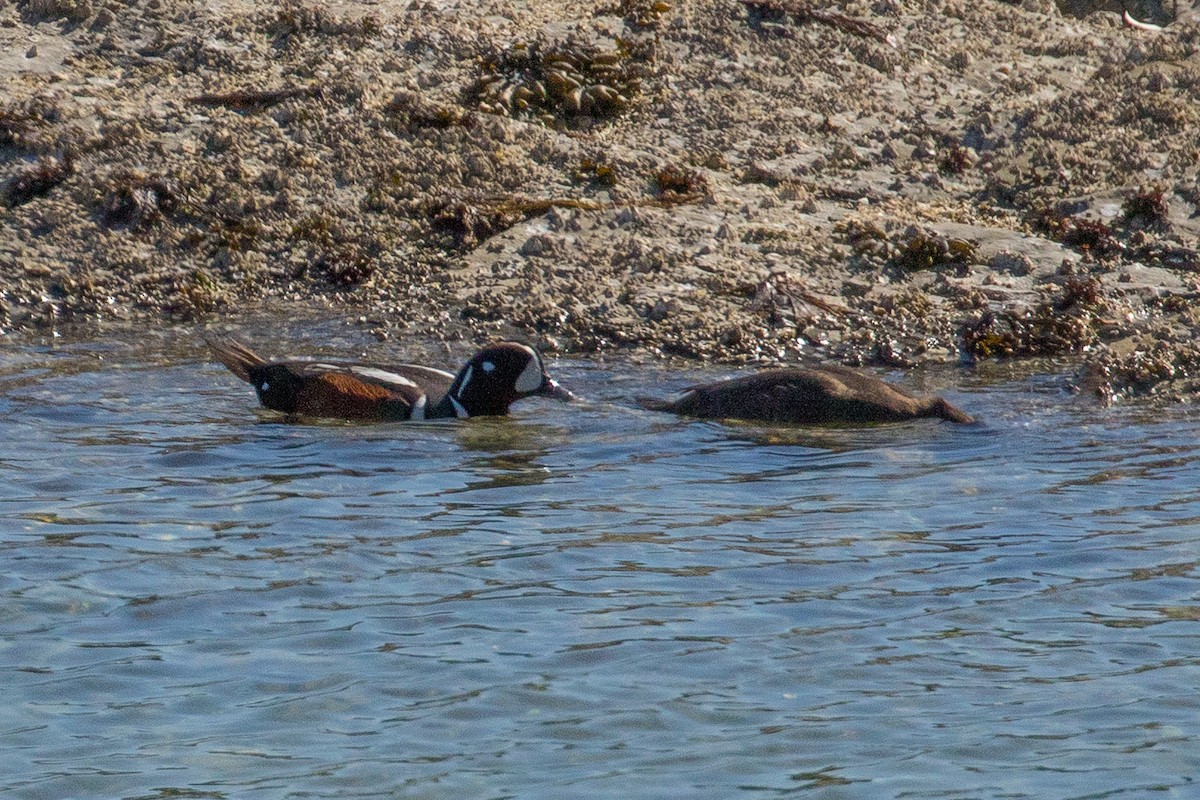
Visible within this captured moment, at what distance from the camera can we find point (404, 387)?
1056 centimetres

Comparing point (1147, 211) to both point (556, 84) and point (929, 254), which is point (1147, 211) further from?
point (556, 84)

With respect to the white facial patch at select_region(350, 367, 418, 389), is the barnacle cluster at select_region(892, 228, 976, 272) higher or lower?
higher

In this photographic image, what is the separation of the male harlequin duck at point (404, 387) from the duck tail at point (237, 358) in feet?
0.55

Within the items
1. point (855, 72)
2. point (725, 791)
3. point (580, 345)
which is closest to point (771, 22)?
point (855, 72)

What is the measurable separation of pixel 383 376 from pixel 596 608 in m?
4.03

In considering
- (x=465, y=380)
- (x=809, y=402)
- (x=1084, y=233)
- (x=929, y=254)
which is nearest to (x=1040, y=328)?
(x=929, y=254)

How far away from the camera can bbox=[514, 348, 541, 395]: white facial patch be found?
34.7 ft

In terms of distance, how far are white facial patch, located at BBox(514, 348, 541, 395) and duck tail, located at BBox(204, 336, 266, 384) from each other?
169 centimetres

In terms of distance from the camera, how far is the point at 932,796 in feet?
17.2

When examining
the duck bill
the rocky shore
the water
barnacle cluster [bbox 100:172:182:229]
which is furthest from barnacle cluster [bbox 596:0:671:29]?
the water

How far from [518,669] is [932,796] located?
5.48 feet

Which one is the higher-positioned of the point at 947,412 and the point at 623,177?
the point at 623,177

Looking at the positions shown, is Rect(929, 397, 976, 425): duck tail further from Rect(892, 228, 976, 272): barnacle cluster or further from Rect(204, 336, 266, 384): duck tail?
Rect(204, 336, 266, 384): duck tail

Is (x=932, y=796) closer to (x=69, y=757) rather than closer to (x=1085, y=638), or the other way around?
(x=1085, y=638)
